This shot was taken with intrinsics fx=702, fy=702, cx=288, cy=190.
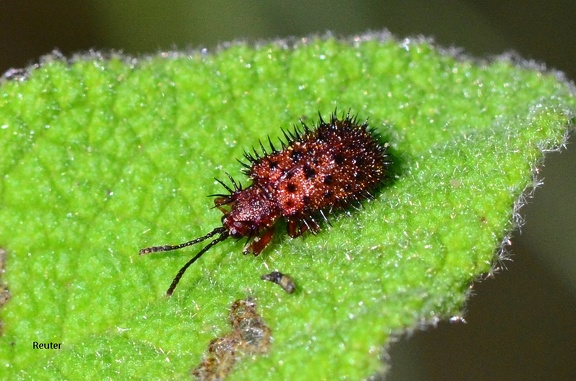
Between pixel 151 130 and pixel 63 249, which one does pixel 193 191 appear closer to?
pixel 151 130

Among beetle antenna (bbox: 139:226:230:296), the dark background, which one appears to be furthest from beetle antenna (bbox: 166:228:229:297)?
the dark background

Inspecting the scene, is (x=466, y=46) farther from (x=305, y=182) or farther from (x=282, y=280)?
(x=282, y=280)

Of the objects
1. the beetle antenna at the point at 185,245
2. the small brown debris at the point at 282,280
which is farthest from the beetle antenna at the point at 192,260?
the small brown debris at the point at 282,280

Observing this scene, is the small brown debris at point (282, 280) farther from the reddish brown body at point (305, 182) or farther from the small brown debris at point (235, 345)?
the reddish brown body at point (305, 182)

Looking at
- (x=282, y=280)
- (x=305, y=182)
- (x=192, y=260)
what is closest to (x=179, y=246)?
(x=192, y=260)

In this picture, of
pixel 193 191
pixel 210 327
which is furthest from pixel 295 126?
pixel 210 327

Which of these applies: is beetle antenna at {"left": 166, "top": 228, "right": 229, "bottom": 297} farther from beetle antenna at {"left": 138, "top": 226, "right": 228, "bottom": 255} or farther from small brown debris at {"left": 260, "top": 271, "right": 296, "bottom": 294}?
small brown debris at {"left": 260, "top": 271, "right": 296, "bottom": 294}
